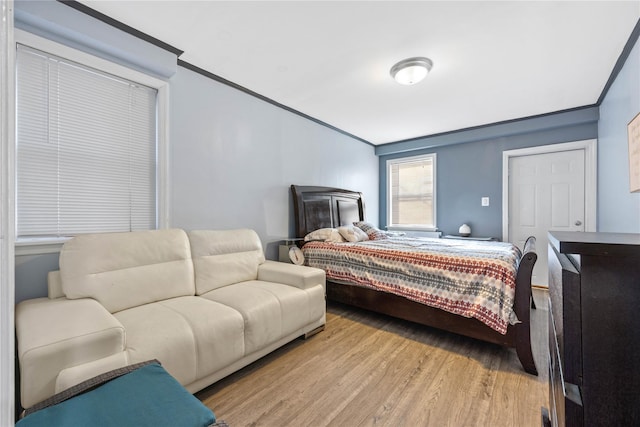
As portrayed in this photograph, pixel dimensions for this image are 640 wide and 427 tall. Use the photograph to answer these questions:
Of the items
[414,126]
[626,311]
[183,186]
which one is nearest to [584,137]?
[414,126]

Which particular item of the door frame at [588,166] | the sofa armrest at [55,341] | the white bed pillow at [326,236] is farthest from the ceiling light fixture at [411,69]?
the sofa armrest at [55,341]

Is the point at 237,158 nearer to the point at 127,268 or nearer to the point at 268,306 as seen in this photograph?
the point at 127,268

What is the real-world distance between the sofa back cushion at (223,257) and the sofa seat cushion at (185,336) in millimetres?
398

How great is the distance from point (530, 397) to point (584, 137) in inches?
142

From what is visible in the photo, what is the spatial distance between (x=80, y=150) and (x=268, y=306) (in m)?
1.82

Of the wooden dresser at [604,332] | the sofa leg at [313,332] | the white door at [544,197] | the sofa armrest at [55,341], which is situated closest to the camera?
the wooden dresser at [604,332]

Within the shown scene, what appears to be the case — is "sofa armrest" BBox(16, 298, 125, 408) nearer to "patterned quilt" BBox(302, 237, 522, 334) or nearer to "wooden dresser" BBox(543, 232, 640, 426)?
"wooden dresser" BBox(543, 232, 640, 426)

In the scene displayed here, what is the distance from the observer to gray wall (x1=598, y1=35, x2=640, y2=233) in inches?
82.8

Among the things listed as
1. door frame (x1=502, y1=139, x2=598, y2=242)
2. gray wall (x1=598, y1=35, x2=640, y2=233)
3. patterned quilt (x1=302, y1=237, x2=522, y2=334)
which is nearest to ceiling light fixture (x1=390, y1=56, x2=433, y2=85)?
gray wall (x1=598, y1=35, x2=640, y2=233)

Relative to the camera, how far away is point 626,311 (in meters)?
0.58

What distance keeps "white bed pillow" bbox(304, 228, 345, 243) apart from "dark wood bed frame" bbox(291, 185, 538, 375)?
13cm

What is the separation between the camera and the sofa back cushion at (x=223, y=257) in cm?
225

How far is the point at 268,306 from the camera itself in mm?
1945

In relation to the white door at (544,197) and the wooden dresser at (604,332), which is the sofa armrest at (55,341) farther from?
the white door at (544,197)
